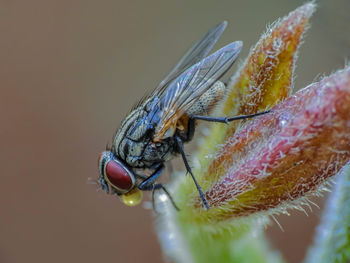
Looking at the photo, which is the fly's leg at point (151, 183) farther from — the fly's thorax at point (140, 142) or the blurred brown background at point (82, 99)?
the blurred brown background at point (82, 99)

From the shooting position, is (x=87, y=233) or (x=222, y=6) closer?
(x=87, y=233)

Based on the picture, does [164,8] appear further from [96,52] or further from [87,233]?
[87,233]

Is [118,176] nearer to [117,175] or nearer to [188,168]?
[117,175]

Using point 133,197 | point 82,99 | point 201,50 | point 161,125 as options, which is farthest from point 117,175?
point 82,99

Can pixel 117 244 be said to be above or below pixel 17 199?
below

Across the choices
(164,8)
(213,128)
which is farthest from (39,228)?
(213,128)

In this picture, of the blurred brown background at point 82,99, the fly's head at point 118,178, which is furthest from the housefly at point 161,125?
the blurred brown background at point 82,99

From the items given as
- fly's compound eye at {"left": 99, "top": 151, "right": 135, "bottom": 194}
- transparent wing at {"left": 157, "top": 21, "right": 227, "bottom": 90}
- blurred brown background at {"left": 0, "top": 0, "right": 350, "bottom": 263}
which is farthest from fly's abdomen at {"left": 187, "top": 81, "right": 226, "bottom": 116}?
blurred brown background at {"left": 0, "top": 0, "right": 350, "bottom": 263}

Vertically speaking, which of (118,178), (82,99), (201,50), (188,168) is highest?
(82,99)
